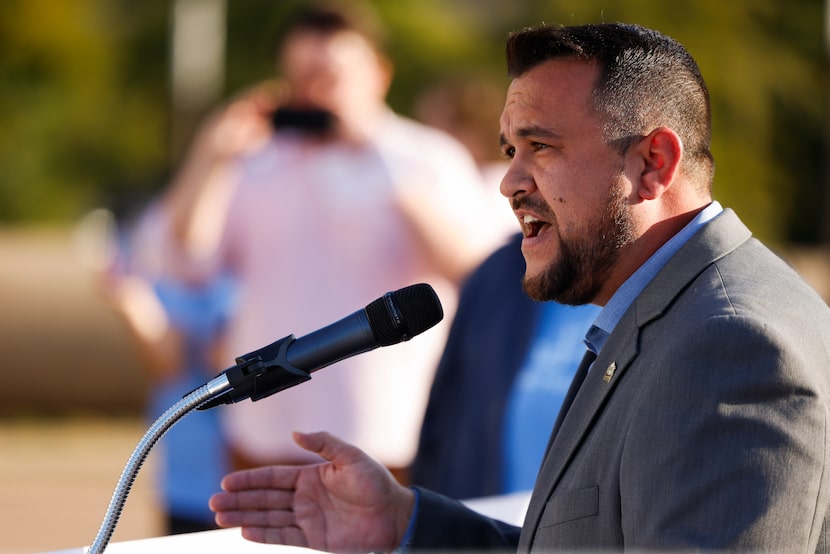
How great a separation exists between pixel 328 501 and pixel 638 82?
0.94 metres

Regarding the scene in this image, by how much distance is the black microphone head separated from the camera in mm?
2072

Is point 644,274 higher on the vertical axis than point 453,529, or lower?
higher

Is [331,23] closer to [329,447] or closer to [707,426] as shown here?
[329,447]

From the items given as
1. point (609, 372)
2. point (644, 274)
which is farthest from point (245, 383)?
point (644, 274)

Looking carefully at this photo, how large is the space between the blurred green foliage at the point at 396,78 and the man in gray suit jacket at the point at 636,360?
16.6 m

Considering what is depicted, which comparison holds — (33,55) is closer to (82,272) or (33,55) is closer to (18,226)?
(18,226)

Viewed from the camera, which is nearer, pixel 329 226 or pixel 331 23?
pixel 329 226

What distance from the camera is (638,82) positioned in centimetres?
219

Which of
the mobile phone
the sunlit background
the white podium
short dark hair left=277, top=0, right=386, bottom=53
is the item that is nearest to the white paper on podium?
the white podium

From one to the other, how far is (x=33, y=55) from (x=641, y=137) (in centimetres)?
2602

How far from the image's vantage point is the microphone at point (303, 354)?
203 cm

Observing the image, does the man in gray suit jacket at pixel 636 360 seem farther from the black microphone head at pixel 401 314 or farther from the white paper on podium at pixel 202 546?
the black microphone head at pixel 401 314

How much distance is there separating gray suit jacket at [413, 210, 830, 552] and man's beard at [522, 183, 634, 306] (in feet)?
0.50

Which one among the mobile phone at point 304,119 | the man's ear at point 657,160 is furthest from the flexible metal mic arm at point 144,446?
the mobile phone at point 304,119
